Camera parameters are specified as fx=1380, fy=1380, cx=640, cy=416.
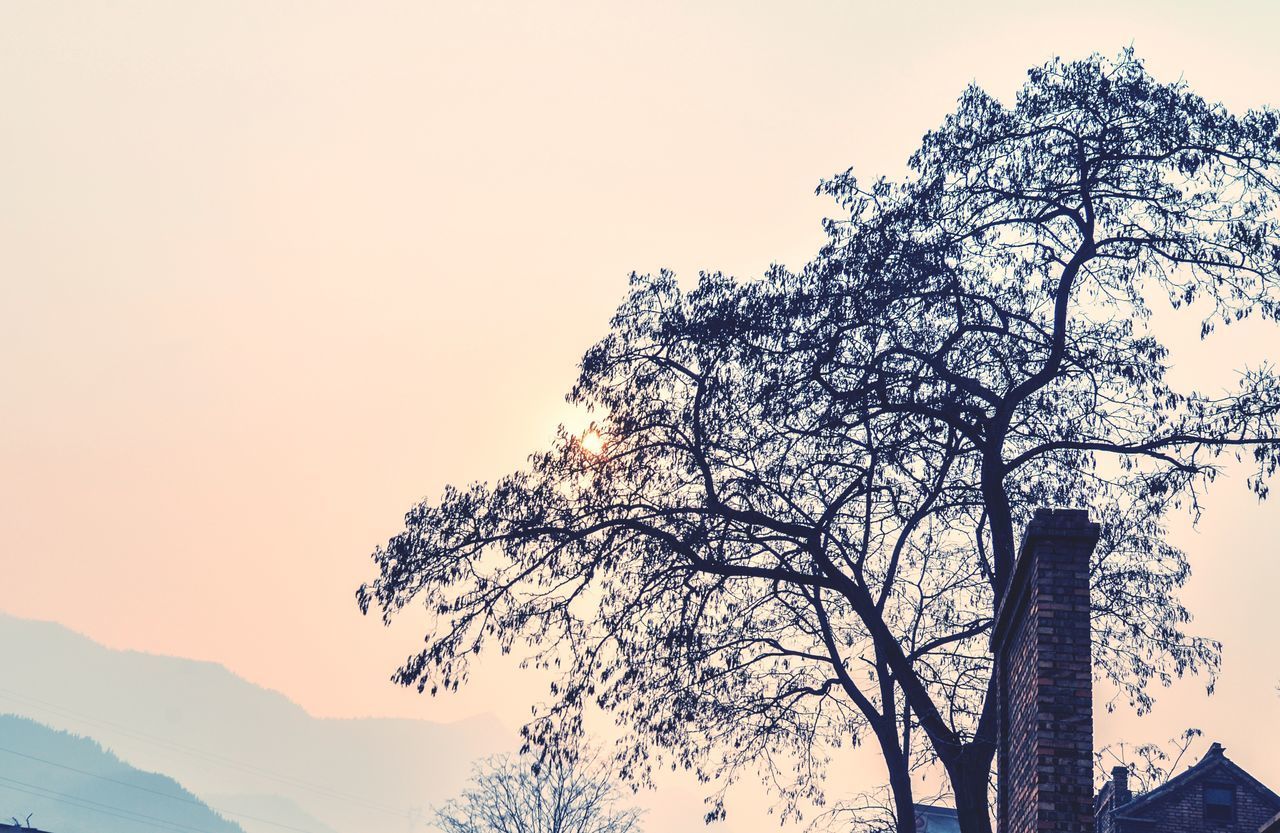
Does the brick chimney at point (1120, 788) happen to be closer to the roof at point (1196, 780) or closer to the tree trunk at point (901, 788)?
the roof at point (1196, 780)

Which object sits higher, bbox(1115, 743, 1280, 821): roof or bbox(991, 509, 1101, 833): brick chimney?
bbox(1115, 743, 1280, 821): roof

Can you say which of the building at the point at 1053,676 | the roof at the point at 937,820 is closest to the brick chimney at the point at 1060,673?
the building at the point at 1053,676

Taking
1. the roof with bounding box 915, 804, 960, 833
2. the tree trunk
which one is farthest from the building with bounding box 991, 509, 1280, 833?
the roof with bounding box 915, 804, 960, 833

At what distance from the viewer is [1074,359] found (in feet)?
56.1

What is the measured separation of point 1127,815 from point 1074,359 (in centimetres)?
2897

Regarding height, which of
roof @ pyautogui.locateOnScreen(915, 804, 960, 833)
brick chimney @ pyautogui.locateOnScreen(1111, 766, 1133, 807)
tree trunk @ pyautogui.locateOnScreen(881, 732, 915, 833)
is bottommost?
tree trunk @ pyautogui.locateOnScreen(881, 732, 915, 833)

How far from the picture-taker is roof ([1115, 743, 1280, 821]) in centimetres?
4128

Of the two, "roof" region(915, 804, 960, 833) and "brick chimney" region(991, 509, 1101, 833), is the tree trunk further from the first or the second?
"roof" region(915, 804, 960, 833)

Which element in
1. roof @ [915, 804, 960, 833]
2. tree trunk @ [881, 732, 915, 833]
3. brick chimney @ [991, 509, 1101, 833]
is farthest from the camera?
roof @ [915, 804, 960, 833]

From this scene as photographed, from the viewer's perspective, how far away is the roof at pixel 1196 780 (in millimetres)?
41281

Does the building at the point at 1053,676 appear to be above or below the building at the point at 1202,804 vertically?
below

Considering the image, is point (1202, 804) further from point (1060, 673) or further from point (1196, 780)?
point (1060, 673)

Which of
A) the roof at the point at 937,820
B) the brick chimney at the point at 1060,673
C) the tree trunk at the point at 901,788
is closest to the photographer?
the brick chimney at the point at 1060,673

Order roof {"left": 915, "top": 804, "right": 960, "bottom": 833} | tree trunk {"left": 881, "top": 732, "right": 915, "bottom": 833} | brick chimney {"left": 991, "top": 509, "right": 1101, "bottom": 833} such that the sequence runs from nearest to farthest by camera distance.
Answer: brick chimney {"left": 991, "top": 509, "right": 1101, "bottom": 833} → tree trunk {"left": 881, "top": 732, "right": 915, "bottom": 833} → roof {"left": 915, "top": 804, "right": 960, "bottom": 833}
